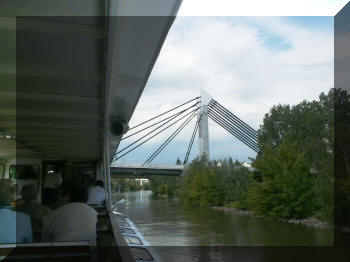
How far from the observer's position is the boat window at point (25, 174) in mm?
10562

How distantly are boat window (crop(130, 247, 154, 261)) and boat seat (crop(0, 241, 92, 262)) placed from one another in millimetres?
3494

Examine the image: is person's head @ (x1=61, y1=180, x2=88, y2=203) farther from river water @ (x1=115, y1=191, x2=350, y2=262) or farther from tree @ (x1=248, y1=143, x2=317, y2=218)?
tree @ (x1=248, y1=143, x2=317, y2=218)

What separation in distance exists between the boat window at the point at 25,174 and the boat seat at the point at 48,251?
840cm

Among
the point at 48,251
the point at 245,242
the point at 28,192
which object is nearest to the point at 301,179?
the point at 245,242

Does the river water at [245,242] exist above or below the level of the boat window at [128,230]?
below

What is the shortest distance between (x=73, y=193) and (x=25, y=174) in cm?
858

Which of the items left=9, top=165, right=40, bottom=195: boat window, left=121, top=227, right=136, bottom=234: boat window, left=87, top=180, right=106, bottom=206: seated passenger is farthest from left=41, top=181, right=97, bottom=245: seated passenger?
left=9, top=165, right=40, bottom=195: boat window

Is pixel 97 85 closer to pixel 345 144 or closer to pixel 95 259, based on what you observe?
pixel 95 259

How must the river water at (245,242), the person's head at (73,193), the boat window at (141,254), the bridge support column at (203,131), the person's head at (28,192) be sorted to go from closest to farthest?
the person's head at (73,193) < the person's head at (28,192) < the boat window at (141,254) < the river water at (245,242) < the bridge support column at (203,131)

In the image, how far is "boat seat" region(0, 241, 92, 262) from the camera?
8.27ft

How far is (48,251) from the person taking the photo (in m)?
2.57

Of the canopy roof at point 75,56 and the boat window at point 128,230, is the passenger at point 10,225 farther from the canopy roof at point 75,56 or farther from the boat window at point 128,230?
the boat window at point 128,230

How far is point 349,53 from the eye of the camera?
1850 cm

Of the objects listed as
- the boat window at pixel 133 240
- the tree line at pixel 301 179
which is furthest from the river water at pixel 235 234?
the boat window at pixel 133 240
